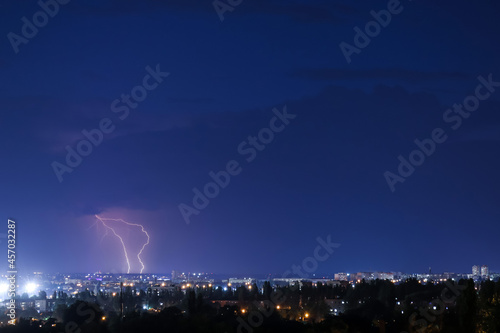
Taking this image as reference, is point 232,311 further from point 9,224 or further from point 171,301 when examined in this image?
point 171,301

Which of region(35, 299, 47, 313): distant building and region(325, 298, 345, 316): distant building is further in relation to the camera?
region(35, 299, 47, 313): distant building

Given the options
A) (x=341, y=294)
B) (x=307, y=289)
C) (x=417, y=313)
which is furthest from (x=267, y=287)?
(x=417, y=313)

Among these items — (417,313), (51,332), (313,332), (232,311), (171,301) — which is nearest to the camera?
(313,332)

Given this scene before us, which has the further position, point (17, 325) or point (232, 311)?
point (232, 311)

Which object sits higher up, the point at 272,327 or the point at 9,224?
the point at 9,224

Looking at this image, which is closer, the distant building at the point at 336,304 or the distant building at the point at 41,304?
the distant building at the point at 336,304

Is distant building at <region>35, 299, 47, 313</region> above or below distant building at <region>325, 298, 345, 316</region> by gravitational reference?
above

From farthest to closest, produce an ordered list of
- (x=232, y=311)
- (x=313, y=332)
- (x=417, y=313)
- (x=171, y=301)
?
(x=171, y=301) → (x=232, y=311) → (x=417, y=313) → (x=313, y=332)

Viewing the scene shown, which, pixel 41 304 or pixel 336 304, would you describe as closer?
pixel 336 304

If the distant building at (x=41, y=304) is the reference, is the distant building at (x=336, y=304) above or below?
below

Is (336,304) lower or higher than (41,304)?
lower
